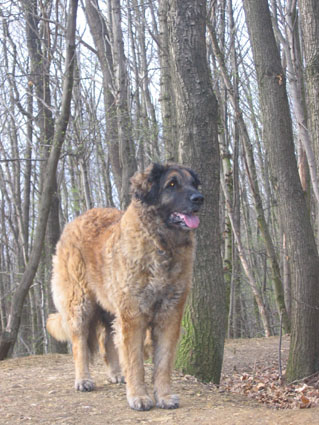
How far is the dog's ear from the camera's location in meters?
4.85

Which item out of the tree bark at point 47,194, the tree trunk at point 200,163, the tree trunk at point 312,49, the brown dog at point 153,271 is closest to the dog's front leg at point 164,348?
the brown dog at point 153,271

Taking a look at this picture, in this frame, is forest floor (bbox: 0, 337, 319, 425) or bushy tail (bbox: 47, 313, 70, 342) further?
bushy tail (bbox: 47, 313, 70, 342)

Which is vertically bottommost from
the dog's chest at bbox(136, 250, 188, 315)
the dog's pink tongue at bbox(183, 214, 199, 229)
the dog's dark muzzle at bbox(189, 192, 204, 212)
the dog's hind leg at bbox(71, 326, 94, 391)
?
the dog's hind leg at bbox(71, 326, 94, 391)

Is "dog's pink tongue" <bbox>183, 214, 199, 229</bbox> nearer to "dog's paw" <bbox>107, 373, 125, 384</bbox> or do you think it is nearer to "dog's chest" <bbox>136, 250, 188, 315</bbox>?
"dog's chest" <bbox>136, 250, 188, 315</bbox>

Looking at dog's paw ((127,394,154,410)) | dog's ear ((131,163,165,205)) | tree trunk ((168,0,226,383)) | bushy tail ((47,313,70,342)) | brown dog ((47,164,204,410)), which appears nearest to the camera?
dog's paw ((127,394,154,410))

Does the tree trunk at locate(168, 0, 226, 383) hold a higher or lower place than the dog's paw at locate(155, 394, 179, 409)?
higher

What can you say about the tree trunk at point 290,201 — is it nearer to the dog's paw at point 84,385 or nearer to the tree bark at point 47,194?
the tree bark at point 47,194

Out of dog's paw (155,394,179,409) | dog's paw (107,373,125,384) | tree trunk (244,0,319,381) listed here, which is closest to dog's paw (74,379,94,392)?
dog's paw (107,373,125,384)

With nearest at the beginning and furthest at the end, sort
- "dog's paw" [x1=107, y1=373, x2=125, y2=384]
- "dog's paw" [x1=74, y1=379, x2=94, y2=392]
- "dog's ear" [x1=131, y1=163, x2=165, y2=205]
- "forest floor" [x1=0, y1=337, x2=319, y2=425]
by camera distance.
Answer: "forest floor" [x1=0, y1=337, x2=319, y2=425] → "dog's ear" [x1=131, y1=163, x2=165, y2=205] → "dog's paw" [x1=74, y1=379, x2=94, y2=392] → "dog's paw" [x1=107, y1=373, x2=125, y2=384]

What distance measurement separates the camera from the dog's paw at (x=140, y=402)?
4.60m

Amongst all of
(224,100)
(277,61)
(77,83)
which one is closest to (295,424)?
(277,61)

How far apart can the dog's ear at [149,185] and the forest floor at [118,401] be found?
73.3 inches

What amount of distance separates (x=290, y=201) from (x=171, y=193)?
358 centimetres

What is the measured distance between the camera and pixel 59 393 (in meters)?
5.23
